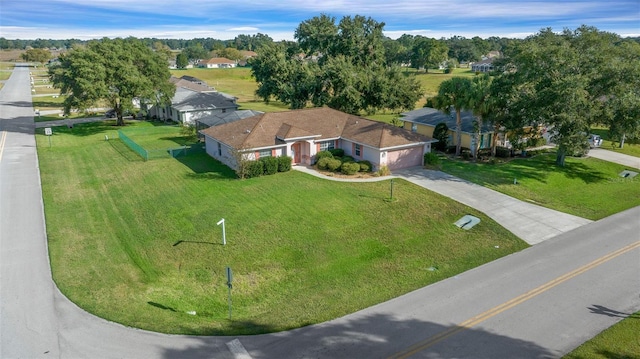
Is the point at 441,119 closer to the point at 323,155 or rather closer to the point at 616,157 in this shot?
the point at 323,155

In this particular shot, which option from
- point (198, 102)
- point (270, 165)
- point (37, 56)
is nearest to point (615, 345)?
point (270, 165)

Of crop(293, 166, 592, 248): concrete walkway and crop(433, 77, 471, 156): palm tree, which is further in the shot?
crop(433, 77, 471, 156): palm tree

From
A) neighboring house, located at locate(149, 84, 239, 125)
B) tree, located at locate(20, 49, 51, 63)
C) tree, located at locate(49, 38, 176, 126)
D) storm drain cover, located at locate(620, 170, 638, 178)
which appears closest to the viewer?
storm drain cover, located at locate(620, 170, 638, 178)

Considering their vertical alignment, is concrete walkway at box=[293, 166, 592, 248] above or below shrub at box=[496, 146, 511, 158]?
below

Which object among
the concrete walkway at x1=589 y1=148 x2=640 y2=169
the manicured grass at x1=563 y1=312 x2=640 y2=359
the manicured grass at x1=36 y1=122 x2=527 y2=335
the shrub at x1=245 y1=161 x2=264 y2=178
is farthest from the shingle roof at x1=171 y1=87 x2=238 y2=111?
the manicured grass at x1=563 y1=312 x2=640 y2=359

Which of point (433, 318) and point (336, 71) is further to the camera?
point (336, 71)

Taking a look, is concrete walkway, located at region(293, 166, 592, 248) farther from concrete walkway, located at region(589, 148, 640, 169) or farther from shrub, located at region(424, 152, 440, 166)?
concrete walkway, located at region(589, 148, 640, 169)

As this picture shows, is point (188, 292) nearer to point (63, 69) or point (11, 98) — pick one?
point (63, 69)

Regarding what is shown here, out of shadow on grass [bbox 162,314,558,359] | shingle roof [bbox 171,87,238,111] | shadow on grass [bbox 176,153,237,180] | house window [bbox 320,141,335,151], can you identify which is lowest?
shadow on grass [bbox 162,314,558,359]
